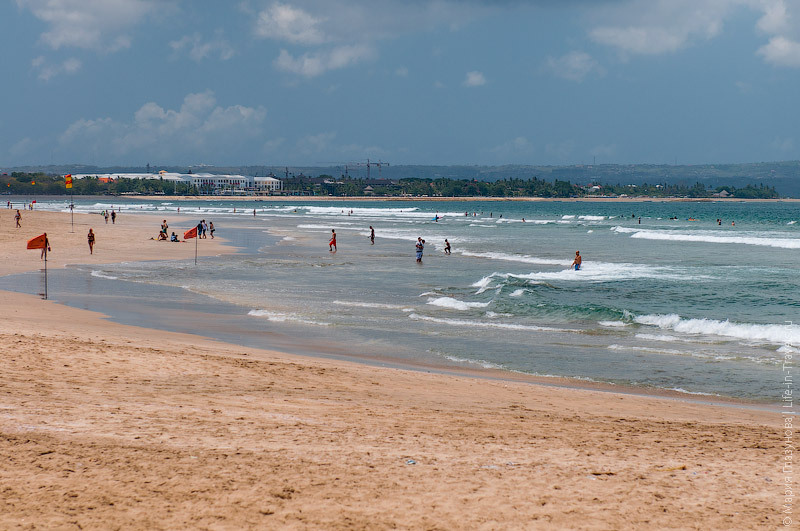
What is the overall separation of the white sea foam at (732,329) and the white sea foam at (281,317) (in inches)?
330

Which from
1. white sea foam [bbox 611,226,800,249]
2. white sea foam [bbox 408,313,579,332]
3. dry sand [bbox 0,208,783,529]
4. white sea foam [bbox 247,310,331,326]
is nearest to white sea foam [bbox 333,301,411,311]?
white sea foam [bbox 408,313,579,332]

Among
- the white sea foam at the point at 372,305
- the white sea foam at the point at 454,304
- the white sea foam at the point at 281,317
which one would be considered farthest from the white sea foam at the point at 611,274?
the white sea foam at the point at 281,317

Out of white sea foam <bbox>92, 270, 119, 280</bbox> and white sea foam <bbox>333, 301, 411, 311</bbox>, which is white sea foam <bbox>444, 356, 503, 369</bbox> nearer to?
white sea foam <bbox>333, 301, 411, 311</bbox>

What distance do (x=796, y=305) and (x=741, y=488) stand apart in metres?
17.9

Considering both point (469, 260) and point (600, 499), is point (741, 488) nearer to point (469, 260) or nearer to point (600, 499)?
point (600, 499)

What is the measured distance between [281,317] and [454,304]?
545cm

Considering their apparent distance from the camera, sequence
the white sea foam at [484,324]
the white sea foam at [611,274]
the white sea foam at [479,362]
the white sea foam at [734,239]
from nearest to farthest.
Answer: the white sea foam at [479,362]
the white sea foam at [484,324]
the white sea foam at [611,274]
the white sea foam at [734,239]

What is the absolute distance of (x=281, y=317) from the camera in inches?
758

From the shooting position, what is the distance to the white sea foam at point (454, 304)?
70.9ft

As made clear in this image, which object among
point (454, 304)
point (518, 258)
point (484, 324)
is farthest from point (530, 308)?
point (518, 258)

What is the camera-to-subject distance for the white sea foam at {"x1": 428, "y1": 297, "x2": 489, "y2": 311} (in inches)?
851

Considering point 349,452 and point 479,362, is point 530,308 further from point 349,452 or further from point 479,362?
point 349,452

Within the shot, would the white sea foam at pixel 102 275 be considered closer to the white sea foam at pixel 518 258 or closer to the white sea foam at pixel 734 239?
the white sea foam at pixel 518 258

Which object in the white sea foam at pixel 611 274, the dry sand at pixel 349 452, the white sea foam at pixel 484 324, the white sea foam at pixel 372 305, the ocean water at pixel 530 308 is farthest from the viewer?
the white sea foam at pixel 611 274
